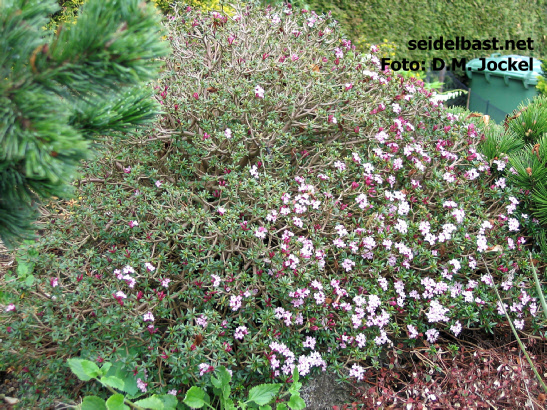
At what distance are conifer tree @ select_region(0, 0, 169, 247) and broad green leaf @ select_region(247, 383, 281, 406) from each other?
48.7 inches

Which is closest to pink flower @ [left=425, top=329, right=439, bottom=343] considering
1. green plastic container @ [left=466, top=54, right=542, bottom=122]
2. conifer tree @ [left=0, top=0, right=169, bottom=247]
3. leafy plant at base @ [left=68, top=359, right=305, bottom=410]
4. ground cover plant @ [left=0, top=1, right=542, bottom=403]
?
ground cover plant @ [left=0, top=1, right=542, bottom=403]

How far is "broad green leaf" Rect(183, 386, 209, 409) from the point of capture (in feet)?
6.05

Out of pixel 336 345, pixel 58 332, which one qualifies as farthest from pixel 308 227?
pixel 58 332

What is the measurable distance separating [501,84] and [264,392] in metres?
6.58

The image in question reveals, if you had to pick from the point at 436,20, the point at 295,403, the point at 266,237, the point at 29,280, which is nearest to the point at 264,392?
the point at 295,403

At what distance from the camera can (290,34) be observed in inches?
121

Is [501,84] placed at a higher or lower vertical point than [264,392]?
lower

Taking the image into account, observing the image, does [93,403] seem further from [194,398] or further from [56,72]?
[56,72]

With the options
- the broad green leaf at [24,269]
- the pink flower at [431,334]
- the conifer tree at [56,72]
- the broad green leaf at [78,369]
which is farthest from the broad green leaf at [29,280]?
the pink flower at [431,334]

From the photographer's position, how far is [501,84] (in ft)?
22.2

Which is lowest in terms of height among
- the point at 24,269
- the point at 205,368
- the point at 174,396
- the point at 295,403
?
the point at 295,403

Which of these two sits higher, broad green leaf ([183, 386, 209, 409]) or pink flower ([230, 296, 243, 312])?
pink flower ([230, 296, 243, 312])

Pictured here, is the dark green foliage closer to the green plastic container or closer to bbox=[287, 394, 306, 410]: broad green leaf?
bbox=[287, 394, 306, 410]: broad green leaf

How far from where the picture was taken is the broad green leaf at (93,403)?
5.97ft
